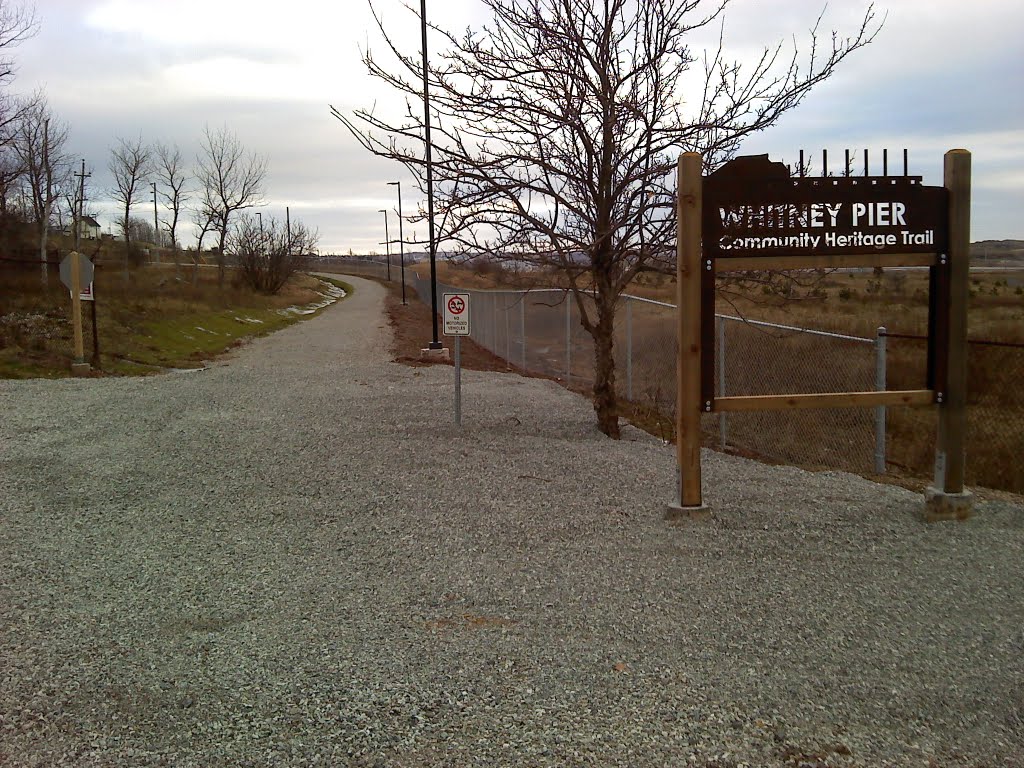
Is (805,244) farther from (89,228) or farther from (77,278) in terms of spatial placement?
(89,228)

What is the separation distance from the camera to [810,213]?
20.9ft

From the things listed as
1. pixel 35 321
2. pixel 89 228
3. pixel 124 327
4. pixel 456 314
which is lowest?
pixel 124 327

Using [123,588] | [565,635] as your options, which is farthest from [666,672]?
[123,588]

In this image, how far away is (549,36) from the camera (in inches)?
355

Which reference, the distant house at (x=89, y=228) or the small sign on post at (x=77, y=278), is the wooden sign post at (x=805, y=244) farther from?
the distant house at (x=89, y=228)

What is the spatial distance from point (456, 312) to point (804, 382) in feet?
29.5

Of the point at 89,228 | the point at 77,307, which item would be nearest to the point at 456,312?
the point at 77,307

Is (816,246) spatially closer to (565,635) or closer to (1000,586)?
(1000,586)

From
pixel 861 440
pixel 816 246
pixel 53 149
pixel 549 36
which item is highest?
pixel 53 149

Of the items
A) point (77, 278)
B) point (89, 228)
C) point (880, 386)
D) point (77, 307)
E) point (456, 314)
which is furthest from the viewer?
point (89, 228)

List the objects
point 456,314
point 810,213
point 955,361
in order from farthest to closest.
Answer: point 456,314 → point 955,361 → point 810,213

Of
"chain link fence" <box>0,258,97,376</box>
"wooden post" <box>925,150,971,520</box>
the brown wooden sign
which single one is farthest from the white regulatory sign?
"chain link fence" <box>0,258,97,376</box>

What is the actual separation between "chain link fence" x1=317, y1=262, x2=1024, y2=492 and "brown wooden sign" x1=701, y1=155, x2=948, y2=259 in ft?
7.39

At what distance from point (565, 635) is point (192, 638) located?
5.60 ft
